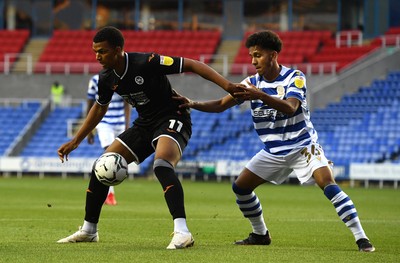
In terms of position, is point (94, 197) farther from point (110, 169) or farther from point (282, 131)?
point (282, 131)

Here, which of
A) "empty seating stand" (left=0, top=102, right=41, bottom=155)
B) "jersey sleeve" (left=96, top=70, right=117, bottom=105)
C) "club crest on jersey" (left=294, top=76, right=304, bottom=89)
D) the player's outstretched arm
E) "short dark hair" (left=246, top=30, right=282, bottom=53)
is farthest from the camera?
"empty seating stand" (left=0, top=102, right=41, bottom=155)

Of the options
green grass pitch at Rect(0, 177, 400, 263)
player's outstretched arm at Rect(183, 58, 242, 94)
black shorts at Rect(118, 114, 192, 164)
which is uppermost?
player's outstretched arm at Rect(183, 58, 242, 94)

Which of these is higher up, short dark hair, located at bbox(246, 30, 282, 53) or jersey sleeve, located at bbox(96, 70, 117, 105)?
short dark hair, located at bbox(246, 30, 282, 53)

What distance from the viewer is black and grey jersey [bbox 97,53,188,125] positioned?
966 centimetres

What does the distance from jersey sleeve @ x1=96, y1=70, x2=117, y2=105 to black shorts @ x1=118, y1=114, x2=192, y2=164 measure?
0.41m

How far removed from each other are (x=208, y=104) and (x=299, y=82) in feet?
3.37

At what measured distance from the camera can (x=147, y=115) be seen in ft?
32.7

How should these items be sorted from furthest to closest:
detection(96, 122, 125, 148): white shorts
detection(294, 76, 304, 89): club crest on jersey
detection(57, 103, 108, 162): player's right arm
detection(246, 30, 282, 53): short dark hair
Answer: detection(96, 122, 125, 148): white shorts → detection(57, 103, 108, 162): player's right arm → detection(246, 30, 282, 53): short dark hair → detection(294, 76, 304, 89): club crest on jersey

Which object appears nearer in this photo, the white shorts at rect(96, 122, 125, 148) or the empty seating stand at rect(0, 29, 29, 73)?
the white shorts at rect(96, 122, 125, 148)

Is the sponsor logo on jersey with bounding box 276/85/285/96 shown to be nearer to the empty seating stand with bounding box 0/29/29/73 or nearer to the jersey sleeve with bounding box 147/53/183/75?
the jersey sleeve with bounding box 147/53/183/75

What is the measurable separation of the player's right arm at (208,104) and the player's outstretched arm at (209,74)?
0.45 meters

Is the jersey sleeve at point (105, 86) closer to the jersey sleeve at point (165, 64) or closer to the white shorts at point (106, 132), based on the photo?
the jersey sleeve at point (165, 64)

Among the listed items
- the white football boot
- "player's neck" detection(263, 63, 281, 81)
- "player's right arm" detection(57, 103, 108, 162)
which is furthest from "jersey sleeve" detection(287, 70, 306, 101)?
the white football boot

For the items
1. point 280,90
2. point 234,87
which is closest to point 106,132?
point 280,90
